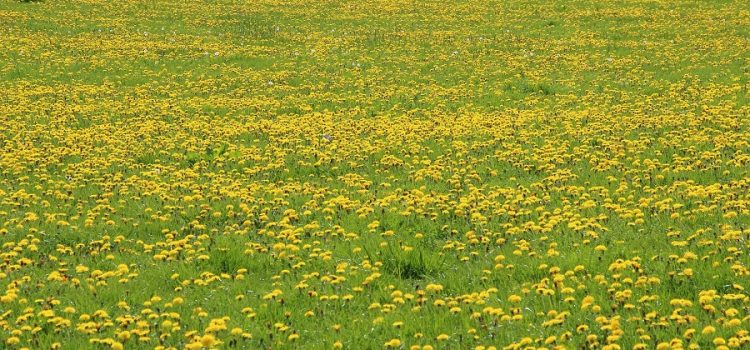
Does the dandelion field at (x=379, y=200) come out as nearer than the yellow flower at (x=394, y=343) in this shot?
No

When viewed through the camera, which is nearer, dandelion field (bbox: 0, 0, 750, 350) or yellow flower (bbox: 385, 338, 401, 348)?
yellow flower (bbox: 385, 338, 401, 348)

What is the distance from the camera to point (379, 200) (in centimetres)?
1190

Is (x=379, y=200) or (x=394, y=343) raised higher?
(x=394, y=343)

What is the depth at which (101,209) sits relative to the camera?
1203 cm

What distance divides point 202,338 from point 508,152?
26.6ft

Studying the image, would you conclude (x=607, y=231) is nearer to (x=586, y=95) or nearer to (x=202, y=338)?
(x=202, y=338)

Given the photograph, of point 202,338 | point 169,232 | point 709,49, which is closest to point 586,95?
point 709,49

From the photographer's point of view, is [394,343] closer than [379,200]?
Yes

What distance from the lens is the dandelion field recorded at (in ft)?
25.7

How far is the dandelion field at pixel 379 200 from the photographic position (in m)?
7.83

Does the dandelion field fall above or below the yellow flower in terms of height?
below

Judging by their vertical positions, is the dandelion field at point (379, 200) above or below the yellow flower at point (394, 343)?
below

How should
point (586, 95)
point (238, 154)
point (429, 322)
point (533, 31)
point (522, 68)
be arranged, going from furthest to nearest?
1. point (533, 31)
2. point (522, 68)
3. point (586, 95)
4. point (238, 154)
5. point (429, 322)

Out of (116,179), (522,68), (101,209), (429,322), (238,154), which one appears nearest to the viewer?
(429,322)
